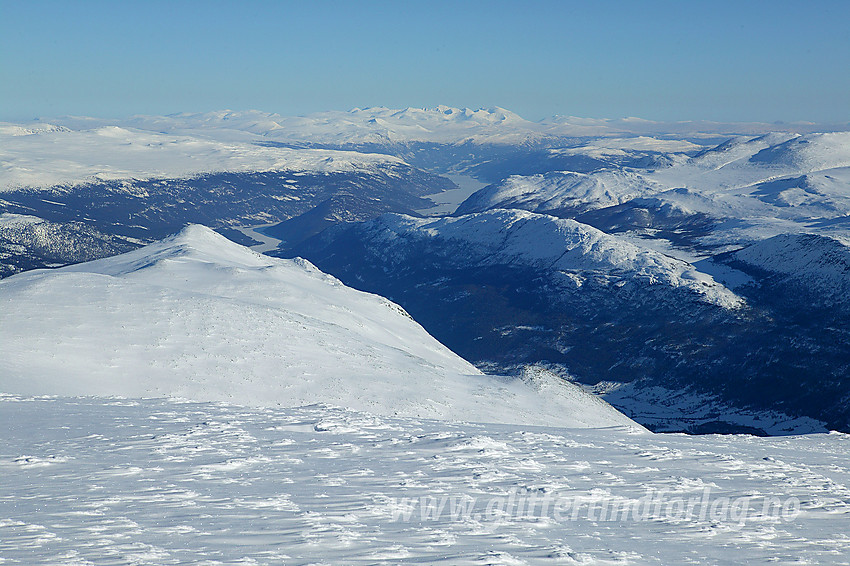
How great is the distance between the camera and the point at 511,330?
18012 centimetres

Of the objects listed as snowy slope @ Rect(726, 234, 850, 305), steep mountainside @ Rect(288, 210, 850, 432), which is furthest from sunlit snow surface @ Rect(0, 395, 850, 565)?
snowy slope @ Rect(726, 234, 850, 305)

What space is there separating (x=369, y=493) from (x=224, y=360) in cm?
3884

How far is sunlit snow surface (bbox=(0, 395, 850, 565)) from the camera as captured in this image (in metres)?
15.0

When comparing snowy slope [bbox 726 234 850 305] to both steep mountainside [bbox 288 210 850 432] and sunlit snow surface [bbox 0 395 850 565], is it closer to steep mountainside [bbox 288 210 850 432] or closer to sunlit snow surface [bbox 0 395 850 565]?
steep mountainside [bbox 288 210 850 432]

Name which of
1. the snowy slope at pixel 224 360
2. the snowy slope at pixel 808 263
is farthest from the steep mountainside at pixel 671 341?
the snowy slope at pixel 224 360

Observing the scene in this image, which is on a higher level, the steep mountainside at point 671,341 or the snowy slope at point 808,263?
the snowy slope at point 808,263

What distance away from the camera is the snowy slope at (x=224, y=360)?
1889 inches

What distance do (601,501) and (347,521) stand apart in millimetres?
9981

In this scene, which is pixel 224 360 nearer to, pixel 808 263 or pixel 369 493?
pixel 369 493

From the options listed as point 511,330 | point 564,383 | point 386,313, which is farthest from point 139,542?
point 511,330

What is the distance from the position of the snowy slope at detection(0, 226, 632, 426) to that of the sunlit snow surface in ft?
43.7

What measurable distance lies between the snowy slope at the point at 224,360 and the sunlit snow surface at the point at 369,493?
13333 mm

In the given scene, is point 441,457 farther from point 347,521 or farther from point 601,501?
point 347,521

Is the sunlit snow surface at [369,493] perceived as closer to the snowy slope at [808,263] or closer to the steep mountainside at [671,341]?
the steep mountainside at [671,341]
